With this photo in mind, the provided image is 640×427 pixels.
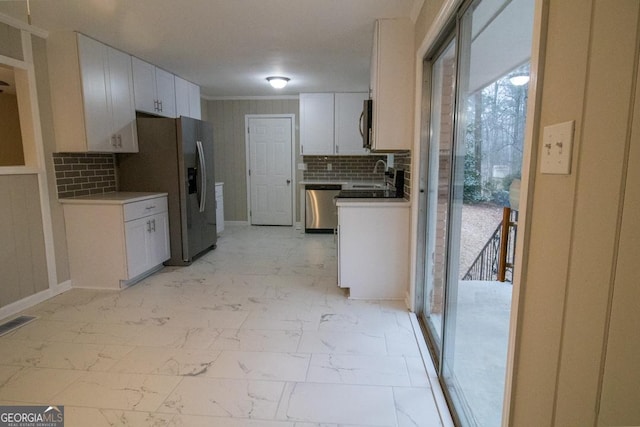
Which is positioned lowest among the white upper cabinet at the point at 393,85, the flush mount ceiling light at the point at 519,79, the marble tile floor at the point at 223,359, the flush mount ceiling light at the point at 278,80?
the marble tile floor at the point at 223,359

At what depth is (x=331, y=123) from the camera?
5.86 metres

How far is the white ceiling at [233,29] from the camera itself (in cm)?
254

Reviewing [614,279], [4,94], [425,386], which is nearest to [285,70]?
[4,94]

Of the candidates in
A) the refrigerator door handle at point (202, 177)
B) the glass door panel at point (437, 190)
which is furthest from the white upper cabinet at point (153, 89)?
the glass door panel at point (437, 190)

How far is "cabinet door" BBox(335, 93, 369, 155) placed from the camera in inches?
227

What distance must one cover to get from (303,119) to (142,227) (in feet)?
10.7

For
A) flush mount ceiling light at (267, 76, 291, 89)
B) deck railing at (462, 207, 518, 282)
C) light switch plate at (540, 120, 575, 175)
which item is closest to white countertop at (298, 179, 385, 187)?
flush mount ceiling light at (267, 76, 291, 89)

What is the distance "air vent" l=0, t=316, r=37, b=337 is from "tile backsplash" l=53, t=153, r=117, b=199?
1.14 metres

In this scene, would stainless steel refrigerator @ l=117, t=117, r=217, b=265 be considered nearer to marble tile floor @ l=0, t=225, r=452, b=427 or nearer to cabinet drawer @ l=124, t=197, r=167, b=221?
cabinet drawer @ l=124, t=197, r=167, b=221

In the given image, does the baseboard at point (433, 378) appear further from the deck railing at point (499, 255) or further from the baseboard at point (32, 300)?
the baseboard at point (32, 300)

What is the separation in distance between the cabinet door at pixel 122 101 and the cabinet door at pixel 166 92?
0.47m

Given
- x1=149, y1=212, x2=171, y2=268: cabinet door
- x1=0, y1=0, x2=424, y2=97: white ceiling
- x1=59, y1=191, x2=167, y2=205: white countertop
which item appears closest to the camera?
x1=0, y1=0, x2=424, y2=97: white ceiling

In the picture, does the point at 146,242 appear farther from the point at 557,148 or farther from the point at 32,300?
the point at 557,148

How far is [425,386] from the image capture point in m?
1.92
